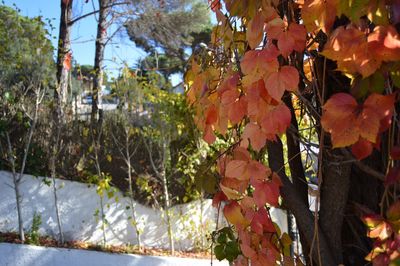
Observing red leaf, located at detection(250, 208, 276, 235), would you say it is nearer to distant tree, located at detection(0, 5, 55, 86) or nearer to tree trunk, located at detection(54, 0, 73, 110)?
distant tree, located at detection(0, 5, 55, 86)

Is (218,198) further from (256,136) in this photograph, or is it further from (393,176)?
(393,176)

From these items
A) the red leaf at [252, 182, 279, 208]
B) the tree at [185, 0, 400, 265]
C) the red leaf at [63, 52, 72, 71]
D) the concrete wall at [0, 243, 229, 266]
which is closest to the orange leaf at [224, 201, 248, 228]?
the tree at [185, 0, 400, 265]

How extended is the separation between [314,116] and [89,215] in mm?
6115

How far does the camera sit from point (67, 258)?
5.90 metres

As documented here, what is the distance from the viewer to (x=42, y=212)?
673 centimetres

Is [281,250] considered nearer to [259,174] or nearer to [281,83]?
[259,174]

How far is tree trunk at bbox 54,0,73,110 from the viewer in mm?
8688

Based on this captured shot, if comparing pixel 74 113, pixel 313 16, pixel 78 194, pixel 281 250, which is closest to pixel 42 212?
pixel 78 194

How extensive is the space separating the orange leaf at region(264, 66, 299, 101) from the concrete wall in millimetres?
5305

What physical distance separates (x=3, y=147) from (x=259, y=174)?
6083mm

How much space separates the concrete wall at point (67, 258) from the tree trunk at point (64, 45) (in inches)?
124

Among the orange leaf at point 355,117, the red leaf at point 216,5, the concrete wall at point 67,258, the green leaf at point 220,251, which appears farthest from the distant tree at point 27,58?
the orange leaf at point 355,117

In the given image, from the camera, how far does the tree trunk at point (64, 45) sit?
342 inches

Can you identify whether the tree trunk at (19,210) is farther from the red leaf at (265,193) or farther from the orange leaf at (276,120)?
the orange leaf at (276,120)
